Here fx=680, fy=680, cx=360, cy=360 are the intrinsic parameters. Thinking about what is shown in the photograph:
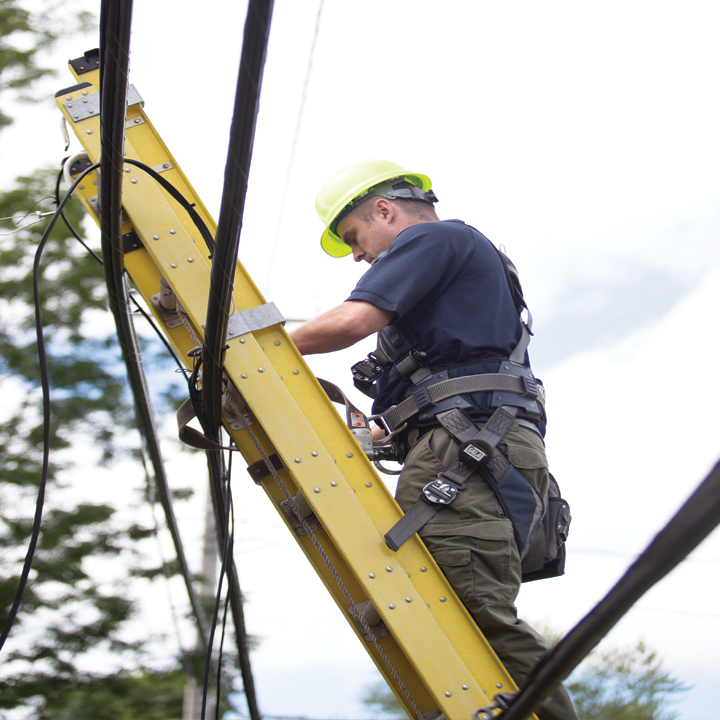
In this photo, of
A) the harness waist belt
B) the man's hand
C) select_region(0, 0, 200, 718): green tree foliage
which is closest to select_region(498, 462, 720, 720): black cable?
the harness waist belt

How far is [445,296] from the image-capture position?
2.51 m

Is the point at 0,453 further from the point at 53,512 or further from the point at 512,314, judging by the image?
the point at 512,314

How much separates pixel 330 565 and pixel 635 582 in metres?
1.40

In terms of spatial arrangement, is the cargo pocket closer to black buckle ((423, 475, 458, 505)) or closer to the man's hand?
black buckle ((423, 475, 458, 505))

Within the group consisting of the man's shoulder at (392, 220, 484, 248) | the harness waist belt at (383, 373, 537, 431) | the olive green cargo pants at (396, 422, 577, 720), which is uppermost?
the man's shoulder at (392, 220, 484, 248)

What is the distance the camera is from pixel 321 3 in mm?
6488

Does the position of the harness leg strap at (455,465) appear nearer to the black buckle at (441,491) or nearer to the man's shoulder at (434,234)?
the black buckle at (441,491)

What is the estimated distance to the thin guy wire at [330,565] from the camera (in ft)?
7.02

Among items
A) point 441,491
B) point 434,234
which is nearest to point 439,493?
point 441,491

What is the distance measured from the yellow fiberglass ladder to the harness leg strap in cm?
4

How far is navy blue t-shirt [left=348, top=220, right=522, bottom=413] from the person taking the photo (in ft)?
7.79

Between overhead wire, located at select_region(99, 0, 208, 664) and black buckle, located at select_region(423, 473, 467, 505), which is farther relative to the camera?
black buckle, located at select_region(423, 473, 467, 505)

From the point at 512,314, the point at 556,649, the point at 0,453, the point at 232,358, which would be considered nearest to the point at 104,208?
the point at 232,358

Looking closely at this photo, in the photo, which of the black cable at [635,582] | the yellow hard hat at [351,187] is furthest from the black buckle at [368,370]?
the black cable at [635,582]
